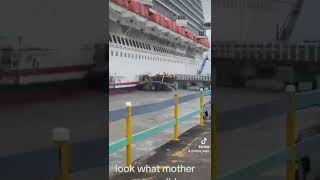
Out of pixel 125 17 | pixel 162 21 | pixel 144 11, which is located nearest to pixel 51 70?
pixel 125 17

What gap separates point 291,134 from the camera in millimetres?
2020

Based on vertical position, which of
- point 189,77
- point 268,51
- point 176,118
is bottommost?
point 176,118

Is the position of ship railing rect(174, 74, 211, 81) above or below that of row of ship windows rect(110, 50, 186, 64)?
below

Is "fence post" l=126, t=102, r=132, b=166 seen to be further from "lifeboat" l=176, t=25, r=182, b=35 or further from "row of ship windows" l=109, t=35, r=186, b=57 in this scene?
"lifeboat" l=176, t=25, r=182, b=35

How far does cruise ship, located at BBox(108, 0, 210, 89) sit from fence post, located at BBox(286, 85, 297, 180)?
44 centimetres

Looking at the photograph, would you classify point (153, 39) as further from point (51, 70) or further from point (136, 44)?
point (51, 70)

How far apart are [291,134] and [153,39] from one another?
2.43ft

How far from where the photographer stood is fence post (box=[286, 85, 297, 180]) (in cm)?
196

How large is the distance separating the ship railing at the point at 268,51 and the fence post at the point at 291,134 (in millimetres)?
139

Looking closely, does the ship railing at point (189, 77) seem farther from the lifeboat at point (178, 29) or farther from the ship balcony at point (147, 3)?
the ship balcony at point (147, 3)

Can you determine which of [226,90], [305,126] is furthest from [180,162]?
[305,126]

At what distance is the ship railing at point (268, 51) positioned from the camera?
190 cm

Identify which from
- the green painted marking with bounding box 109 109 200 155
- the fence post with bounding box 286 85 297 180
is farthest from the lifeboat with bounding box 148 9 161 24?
the fence post with bounding box 286 85 297 180

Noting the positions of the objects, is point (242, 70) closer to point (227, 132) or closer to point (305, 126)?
point (227, 132)
